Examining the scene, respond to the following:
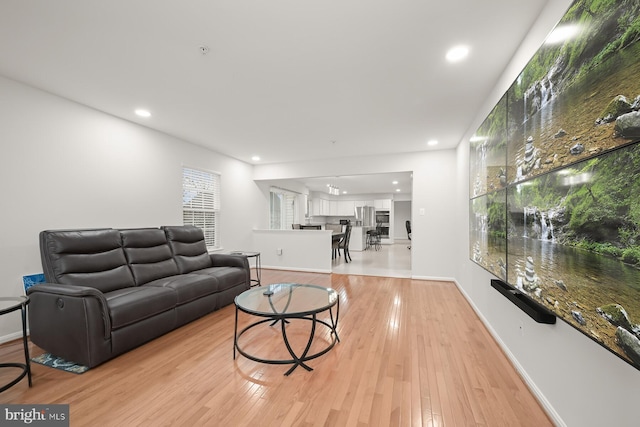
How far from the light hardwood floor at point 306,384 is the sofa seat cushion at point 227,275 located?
2.16 ft

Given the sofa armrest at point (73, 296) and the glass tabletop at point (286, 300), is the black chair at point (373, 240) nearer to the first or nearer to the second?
the glass tabletop at point (286, 300)

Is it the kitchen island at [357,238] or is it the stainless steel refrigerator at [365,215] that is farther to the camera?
the stainless steel refrigerator at [365,215]

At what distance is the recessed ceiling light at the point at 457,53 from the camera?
6.91 feet

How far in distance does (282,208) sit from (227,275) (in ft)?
16.2

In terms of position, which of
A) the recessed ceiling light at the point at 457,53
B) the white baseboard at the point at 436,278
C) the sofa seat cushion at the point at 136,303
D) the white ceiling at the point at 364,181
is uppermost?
the recessed ceiling light at the point at 457,53

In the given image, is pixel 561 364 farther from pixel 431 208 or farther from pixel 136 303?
pixel 431 208

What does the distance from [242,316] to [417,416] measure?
227 centimetres

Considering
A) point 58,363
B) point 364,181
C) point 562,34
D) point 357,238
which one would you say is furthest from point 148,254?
point 357,238

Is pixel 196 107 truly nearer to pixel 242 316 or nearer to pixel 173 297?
pixel 173 297

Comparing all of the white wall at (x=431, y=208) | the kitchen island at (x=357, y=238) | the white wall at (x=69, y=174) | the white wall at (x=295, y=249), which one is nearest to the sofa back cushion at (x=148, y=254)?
the white wall at (x=69, y=174)

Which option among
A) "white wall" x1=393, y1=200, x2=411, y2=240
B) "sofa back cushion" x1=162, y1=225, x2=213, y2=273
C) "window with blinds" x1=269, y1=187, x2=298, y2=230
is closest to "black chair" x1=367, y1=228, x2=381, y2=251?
"white wall" x1=393, y1=200, x2=411, y2=240

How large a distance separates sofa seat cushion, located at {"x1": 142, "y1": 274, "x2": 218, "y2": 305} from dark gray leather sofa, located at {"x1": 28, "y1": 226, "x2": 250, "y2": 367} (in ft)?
0.03

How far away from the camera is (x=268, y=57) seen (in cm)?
224

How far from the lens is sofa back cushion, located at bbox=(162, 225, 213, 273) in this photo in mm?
3676
